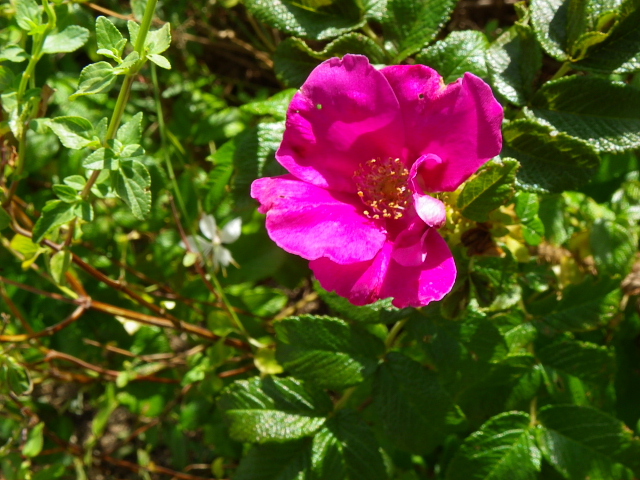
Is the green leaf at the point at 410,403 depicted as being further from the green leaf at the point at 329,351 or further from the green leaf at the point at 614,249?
the green leaf at the point at 614,249

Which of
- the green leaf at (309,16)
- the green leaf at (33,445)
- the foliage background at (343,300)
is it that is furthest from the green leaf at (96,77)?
the green leaf at (33,445)

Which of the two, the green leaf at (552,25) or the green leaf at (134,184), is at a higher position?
the green leaf at (552,25)

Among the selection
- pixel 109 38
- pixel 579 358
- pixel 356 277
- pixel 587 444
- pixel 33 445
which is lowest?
pixel 33 445

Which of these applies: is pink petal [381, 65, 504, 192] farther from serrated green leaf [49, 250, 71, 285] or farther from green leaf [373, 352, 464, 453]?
serrated green leaf [49, 250, 71, 285]

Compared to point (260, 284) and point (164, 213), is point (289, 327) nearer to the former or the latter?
point (164, 213)

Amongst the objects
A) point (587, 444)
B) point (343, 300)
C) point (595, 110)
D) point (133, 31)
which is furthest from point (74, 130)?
point (587, 444)

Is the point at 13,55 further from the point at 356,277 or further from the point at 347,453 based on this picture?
the point at 347,453

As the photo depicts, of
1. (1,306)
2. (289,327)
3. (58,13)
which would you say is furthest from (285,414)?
(58,13)
